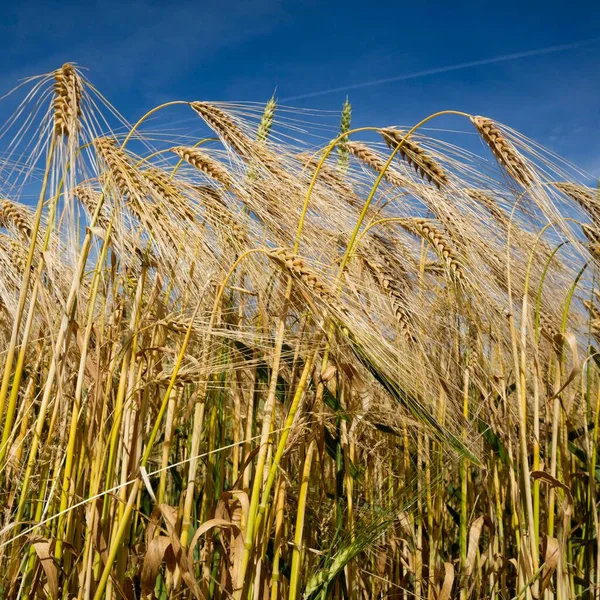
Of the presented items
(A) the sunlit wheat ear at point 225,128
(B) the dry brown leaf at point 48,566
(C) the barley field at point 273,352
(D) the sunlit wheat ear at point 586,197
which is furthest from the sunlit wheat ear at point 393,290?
(B) the dry brown leaf at point 48,566

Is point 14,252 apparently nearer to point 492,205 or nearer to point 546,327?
point 492,205

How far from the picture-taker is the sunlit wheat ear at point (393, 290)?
1794mm

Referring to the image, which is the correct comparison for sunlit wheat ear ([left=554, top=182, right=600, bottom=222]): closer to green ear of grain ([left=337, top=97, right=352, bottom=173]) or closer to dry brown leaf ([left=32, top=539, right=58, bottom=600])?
green ear of grain ([left=337, top=97, right=352, bottom=173])

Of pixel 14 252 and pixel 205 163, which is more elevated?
pixel 205 163

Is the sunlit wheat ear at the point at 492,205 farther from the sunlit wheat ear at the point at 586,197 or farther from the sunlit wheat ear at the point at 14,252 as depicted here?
the sunlit wheat ear at the point at 14,252

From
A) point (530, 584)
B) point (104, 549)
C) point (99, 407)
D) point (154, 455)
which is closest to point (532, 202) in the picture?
point (530, 584)

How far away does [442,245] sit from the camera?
1.83 m

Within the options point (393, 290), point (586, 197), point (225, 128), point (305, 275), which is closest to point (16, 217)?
point (225, 128)

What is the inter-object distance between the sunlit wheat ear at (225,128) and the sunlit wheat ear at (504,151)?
2.35 feet

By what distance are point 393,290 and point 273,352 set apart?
0.50 metres

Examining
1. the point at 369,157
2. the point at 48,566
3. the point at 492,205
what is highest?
the point at 369,157

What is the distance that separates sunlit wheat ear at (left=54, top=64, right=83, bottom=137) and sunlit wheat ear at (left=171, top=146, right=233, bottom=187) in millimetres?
448

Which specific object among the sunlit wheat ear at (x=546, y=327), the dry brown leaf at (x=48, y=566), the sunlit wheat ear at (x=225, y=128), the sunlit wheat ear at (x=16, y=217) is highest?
the sunlit wheat ear at (x=225, y=128)

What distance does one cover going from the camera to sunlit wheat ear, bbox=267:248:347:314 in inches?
55.3
